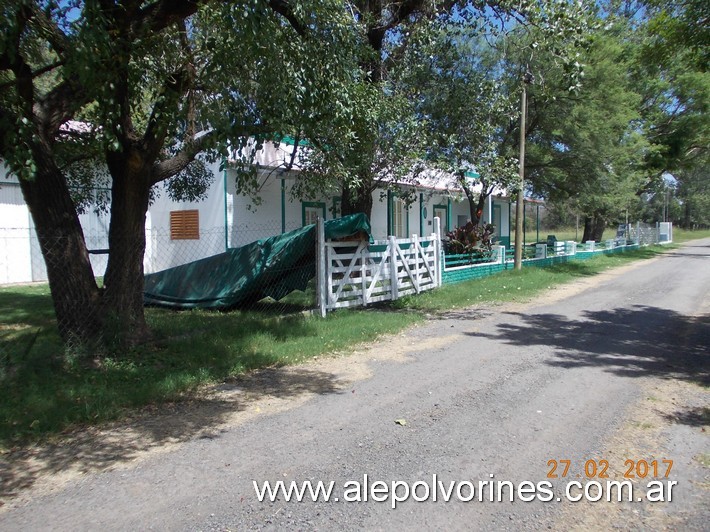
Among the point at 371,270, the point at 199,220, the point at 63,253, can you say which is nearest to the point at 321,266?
the point at 371,270

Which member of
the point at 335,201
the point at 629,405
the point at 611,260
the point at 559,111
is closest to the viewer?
the point at 629,405

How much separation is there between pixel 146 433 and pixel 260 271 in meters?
5.41

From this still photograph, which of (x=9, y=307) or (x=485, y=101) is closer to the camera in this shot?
(x=9, y=307)

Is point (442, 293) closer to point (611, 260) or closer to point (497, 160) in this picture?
point (497, 160)

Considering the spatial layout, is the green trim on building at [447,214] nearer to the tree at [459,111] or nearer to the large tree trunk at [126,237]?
the tree at [459,111]

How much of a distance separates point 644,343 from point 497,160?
16.6 feet

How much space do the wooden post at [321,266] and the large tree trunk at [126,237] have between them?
3.27 meters

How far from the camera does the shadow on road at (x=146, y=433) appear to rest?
162 inches

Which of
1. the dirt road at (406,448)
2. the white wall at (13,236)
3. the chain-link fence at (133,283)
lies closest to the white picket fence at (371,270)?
the chain-link fence at (133,283)

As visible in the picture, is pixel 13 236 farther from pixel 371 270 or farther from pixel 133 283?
pixel 371 270

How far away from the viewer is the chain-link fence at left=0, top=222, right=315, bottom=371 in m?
6.62

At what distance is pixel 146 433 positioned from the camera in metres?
4.79

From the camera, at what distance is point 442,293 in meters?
13.3

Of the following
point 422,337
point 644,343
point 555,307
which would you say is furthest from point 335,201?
point 644,343
